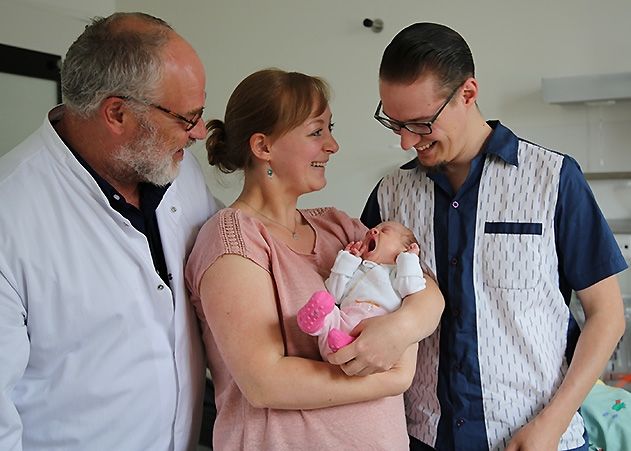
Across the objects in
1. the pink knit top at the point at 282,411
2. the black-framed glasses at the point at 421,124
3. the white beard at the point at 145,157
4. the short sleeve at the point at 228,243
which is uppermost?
the black-framed glasses at the point at 421,124

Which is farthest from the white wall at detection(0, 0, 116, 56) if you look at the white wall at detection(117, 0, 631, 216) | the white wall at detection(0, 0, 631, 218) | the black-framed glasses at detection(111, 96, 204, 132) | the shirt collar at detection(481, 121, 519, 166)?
the shirt collar at detection(481, 121, 519, 166)

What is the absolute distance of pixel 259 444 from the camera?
1.40 metres

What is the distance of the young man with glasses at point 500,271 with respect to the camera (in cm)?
147

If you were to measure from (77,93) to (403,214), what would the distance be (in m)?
0.80

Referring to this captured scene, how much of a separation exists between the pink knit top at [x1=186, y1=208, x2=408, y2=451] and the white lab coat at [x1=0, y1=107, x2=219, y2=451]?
0.10 metres

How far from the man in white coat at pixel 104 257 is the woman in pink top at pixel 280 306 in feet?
0.34

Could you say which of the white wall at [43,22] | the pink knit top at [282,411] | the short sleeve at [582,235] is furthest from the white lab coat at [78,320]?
the white wall at [43,22]

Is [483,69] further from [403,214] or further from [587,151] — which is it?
[403,214]

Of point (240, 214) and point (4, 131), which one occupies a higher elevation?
point (240, 214)

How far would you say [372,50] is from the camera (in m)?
3.73

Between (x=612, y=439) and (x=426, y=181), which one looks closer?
(x=426, y=181)

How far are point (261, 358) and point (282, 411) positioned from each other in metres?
0.15

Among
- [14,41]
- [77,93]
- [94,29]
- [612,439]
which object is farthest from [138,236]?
[14,41]

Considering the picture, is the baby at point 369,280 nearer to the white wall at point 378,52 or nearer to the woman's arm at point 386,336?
the woman's arm at point 386,336
